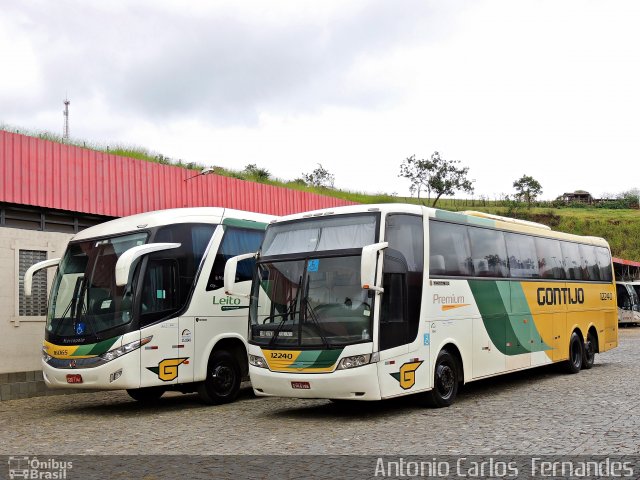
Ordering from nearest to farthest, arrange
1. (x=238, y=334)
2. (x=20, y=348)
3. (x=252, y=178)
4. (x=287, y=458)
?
(x=287, y=458), (x=238, y=334), (x=20, y=348), (x=252, y=178)

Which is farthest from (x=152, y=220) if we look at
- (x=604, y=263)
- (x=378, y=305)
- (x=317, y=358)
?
(x=604, y=263)

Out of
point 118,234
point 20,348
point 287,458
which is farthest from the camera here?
point 20,348

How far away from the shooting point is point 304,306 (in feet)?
36.4

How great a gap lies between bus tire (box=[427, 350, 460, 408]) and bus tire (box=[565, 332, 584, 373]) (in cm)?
580

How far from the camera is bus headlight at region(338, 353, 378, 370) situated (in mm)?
10648

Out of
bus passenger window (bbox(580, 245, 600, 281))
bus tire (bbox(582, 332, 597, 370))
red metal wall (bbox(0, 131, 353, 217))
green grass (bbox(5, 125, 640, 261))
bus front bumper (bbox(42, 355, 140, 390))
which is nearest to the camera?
bus front bumper (bbox(42, 355, 140, 390))

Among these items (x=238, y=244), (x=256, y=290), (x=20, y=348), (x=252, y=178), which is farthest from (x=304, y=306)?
(x=252, y=178)

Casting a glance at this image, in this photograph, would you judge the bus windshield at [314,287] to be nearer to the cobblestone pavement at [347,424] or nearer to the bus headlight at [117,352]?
the cobblestone pavement at [347,424]

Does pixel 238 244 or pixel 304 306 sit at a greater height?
pixel 238 244

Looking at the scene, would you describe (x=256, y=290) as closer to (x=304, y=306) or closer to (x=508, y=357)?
(x=304, y=306)

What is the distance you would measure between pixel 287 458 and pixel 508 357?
7.32 metres

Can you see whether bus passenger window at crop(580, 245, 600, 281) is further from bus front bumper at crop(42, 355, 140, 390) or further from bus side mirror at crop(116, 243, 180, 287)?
bus front bumper at crop(42, 355, 140, 390)

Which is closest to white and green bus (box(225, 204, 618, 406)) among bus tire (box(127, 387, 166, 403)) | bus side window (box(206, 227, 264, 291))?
bus side window (box(206, 227, 264, 291))

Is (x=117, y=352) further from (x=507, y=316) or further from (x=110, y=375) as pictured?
(x=507, y=316)
